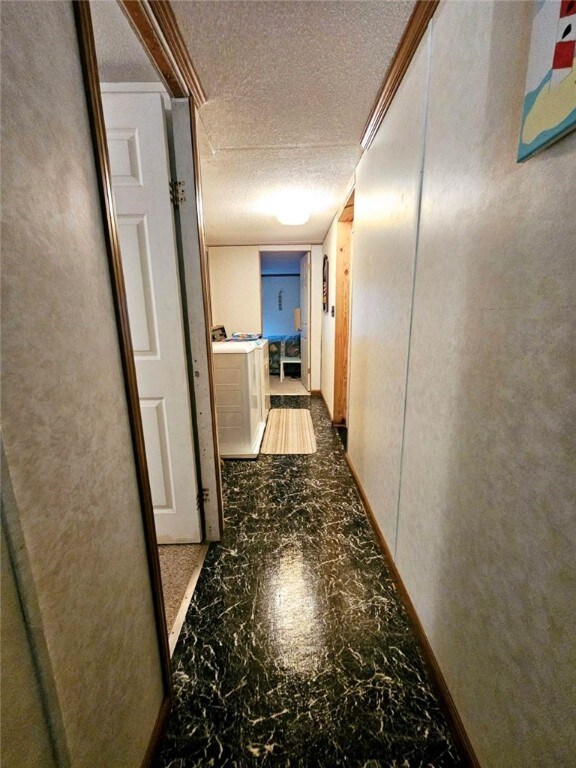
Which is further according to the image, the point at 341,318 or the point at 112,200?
the point at 341,318

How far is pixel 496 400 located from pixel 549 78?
2.14ft

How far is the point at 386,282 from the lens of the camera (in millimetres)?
1630

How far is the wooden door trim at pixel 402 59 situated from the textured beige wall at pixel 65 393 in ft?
3.82

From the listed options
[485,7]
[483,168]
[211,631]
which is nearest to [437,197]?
[483,168]

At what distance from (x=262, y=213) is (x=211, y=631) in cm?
357

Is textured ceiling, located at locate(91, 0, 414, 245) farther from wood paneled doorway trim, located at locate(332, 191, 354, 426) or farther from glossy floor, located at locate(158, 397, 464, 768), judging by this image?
glossy floor, located at locate(158, 397, 464, 768)

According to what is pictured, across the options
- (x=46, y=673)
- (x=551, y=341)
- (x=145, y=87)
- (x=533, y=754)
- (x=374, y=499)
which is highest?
(x=145, y=87)

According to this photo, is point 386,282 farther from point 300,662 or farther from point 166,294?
point 300,662

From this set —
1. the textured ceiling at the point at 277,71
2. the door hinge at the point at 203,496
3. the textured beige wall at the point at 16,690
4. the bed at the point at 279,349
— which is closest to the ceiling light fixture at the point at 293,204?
the textured ceiling at the point at 277,71

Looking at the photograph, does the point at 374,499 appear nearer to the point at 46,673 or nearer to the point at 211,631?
the point at 211,631

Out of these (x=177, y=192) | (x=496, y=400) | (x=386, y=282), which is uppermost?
(x=177, y=192)

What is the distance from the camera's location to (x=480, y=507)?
82cm

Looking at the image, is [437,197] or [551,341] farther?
[437,197]

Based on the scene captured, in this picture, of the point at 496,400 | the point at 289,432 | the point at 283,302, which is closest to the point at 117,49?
the point at 496,400
